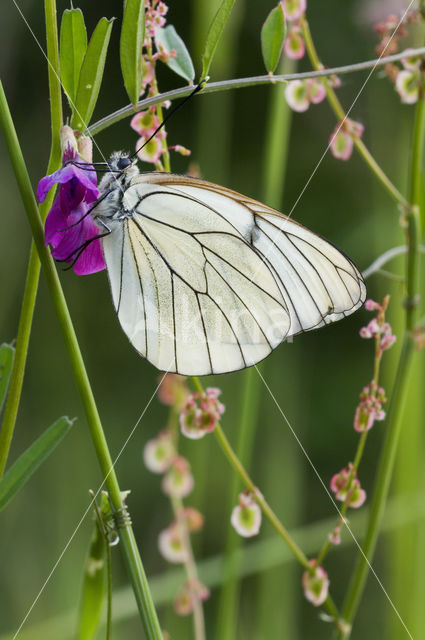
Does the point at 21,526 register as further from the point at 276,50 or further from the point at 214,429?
the point at 276,50

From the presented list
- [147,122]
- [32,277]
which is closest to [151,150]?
[147,122]

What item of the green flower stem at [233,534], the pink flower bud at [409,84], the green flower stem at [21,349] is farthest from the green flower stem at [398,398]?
the green flower stem at [21,349]

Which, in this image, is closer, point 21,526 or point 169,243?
point 169,243

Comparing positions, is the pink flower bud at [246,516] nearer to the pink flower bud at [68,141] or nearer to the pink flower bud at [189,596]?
the pink flower bud at [189,596]

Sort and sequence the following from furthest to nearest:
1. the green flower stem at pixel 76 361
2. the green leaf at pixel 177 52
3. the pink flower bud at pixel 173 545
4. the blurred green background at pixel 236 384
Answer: the blurred green background at pixel 236 384
the pink flower bud at pixel 173 545
the green leaf at pixel 177 52
the green flower stem at pixel 76 361

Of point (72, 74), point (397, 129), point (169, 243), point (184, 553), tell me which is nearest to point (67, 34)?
point (72, 74)

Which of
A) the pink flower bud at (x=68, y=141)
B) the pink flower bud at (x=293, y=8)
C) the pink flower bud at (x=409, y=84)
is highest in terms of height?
the pink flower bud at (x=293, y=8)

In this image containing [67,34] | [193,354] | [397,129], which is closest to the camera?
[67,34]

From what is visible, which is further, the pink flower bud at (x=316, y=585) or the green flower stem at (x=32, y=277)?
the pink flower bud at (x=316, y=585)
